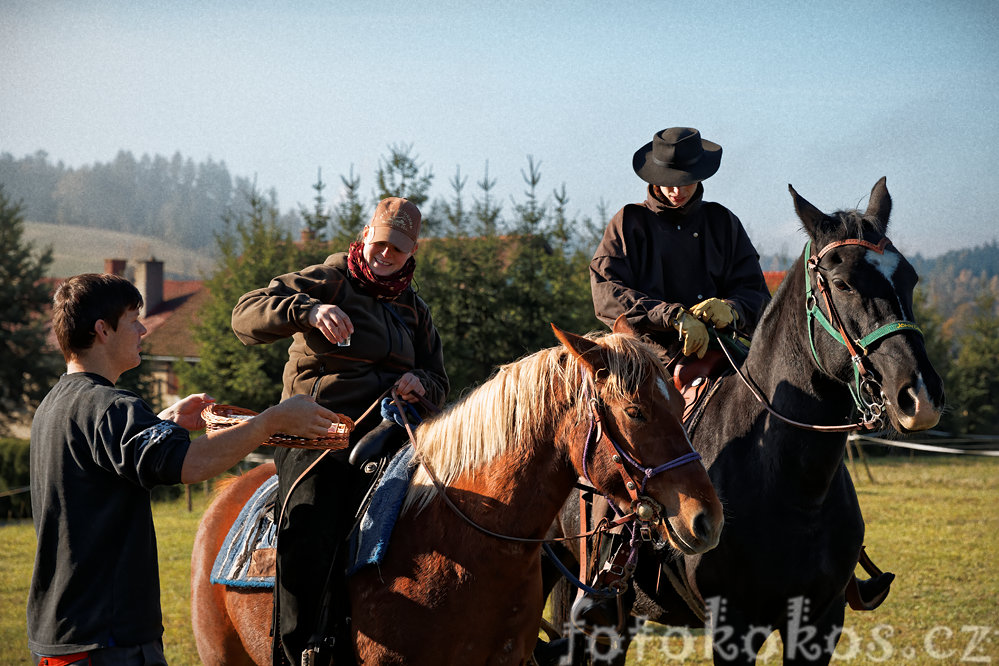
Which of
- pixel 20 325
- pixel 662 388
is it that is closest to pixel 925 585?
pixel 662 388

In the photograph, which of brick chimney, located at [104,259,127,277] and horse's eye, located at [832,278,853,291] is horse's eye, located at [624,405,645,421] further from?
brick chimney, located at [104,259,127,277]

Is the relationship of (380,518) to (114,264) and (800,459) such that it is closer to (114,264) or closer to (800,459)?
(800,459)

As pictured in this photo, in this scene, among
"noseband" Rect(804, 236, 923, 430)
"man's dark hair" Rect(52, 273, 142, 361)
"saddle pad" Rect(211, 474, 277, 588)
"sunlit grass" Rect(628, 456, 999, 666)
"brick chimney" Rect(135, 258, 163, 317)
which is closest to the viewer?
"man's dark hair" Rect(52, 273, 142, 361)

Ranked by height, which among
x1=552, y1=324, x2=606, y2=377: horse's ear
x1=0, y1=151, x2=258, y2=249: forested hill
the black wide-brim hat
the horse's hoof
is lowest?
the horse's hoof

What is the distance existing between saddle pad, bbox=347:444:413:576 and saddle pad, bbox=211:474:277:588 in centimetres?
47

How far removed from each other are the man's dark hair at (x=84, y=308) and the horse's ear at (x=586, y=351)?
53.8 inches

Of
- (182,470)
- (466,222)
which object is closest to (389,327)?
(182,470)

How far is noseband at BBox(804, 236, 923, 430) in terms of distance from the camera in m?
3.17

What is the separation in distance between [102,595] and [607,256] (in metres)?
3.02

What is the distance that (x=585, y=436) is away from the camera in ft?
8.84

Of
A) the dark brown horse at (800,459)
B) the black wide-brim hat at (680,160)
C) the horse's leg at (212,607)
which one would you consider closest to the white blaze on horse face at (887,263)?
the dark brown horse at (800,459)

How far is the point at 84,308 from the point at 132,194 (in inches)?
5569

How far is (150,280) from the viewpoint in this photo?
39.0 meters

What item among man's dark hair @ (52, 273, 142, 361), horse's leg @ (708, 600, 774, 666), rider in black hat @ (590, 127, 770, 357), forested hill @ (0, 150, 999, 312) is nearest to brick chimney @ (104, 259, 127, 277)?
rider in black hat @ (590, 127, 770, 357)
